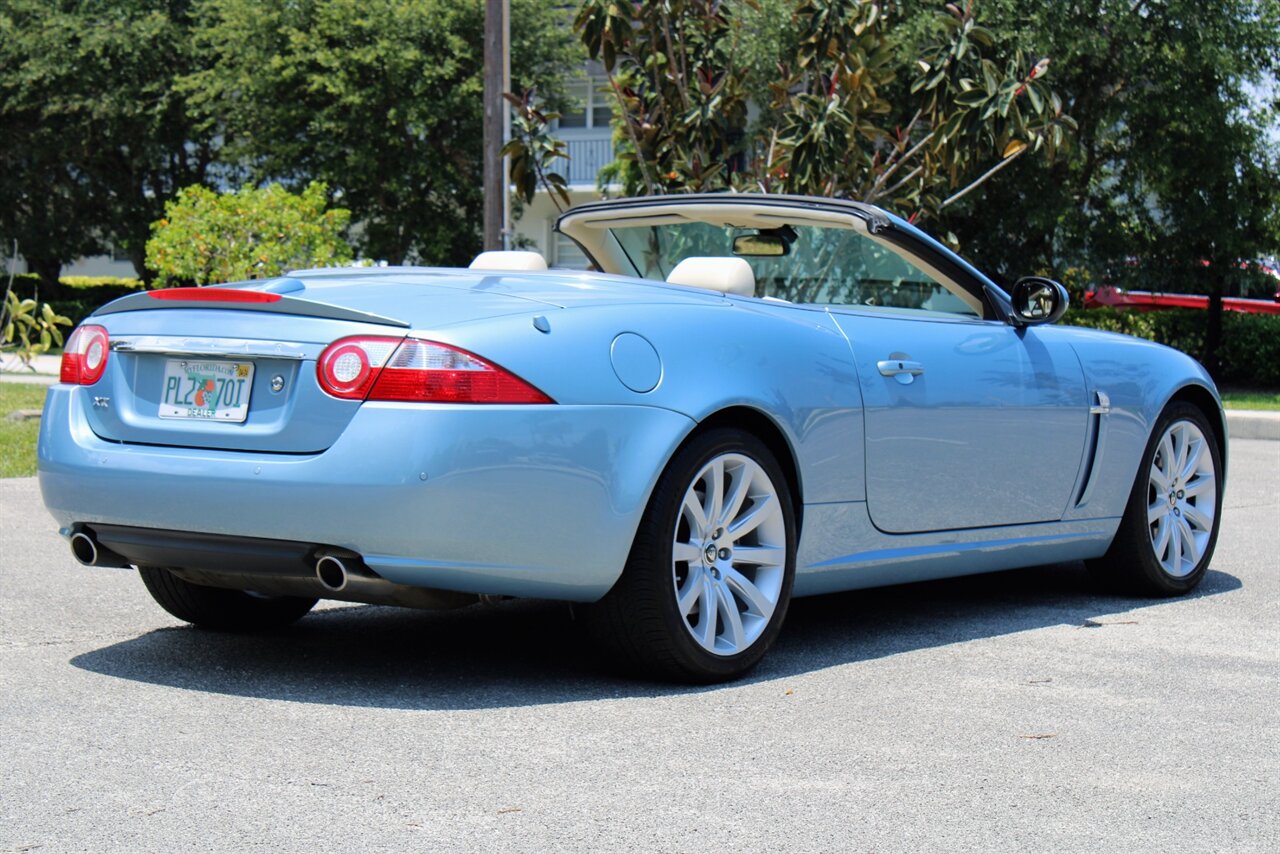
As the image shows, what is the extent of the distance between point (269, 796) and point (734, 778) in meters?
1.01

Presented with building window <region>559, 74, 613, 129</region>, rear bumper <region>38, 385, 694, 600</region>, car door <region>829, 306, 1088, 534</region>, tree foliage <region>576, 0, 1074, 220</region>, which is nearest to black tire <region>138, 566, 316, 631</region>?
rear bumper <region>38, 385, 694, 600</region>

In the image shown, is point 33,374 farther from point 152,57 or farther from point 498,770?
point 498,770

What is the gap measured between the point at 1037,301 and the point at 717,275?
4.89 feet

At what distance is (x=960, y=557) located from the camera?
19.6 feet

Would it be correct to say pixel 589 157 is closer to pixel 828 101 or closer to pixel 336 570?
pixel 828 101

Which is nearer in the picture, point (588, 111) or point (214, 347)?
point (214, 347)

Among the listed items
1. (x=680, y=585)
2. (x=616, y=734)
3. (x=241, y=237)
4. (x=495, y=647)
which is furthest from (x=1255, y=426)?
(x=616, y=734)

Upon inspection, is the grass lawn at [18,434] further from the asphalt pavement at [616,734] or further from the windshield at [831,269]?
the windshield at [831,269]

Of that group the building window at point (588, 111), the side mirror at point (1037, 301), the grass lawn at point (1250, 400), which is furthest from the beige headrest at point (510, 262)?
the building window at point (588, 111)

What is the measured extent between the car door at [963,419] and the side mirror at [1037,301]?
0.19ft

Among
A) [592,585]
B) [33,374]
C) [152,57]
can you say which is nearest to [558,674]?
[592,585]

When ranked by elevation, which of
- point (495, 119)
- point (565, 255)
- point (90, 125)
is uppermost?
point (495, 119)

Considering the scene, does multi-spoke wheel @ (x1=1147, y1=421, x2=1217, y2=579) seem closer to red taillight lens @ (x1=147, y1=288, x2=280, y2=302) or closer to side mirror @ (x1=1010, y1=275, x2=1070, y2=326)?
side mirror @ (x1=1010, y1=275, x2=1070, y2=326)

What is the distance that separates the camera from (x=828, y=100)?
14008 mm
